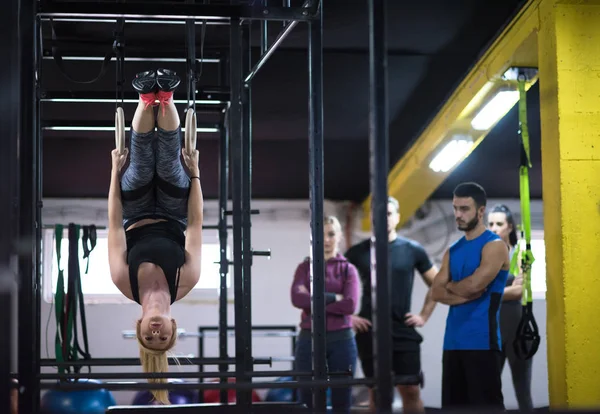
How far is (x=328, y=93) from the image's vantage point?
748 centimetres

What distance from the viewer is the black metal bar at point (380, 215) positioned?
2.68 meters

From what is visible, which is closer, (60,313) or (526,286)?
(526,286)

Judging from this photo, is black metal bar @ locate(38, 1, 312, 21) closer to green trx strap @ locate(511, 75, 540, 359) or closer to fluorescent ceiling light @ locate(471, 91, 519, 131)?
green trx strap @ locate(511, 75, 540, 359)

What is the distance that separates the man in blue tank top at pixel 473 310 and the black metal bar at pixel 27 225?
7.97 ft

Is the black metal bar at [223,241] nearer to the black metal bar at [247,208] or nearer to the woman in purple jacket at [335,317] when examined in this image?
the woman in purple jacket at [335,317]

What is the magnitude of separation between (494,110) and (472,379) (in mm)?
3013

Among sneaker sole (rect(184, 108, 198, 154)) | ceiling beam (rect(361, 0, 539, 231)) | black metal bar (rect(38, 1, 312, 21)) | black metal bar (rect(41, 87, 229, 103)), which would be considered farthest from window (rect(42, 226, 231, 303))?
black metal bar (rect(38, 1, 312, 21))

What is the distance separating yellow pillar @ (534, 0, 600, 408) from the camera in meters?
4.38

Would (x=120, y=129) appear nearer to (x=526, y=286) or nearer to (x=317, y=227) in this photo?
(x=317, y=227)

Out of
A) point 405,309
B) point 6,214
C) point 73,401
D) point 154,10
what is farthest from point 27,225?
point 73,401

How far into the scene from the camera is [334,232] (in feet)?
19.7

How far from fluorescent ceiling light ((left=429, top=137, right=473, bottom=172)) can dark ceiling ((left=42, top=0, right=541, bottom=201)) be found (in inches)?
13.8

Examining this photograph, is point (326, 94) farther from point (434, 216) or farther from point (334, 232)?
point (434, 216)

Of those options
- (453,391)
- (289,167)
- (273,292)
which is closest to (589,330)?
(453,391)
